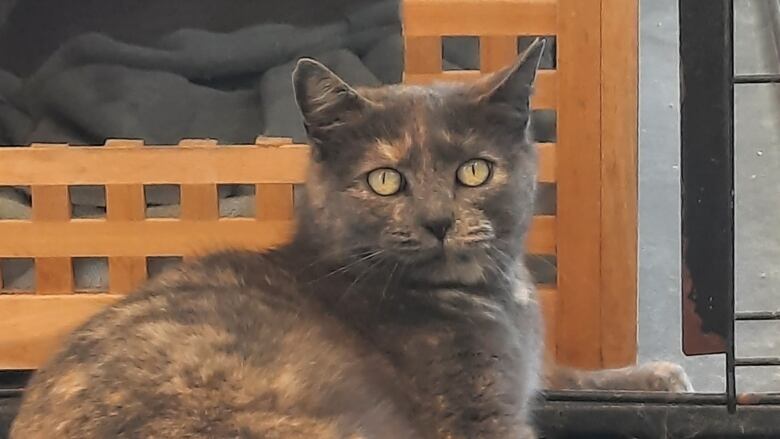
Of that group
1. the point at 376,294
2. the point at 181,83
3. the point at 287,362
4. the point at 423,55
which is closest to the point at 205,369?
the point at 287,362

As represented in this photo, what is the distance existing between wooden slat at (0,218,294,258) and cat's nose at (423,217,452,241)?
0.45 metres

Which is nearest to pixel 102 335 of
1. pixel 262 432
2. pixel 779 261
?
pixel 262 432

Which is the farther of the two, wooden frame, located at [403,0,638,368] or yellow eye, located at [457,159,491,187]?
wooden frame, located at [403,0,638,368]

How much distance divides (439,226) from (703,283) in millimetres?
386

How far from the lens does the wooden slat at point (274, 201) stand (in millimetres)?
1660

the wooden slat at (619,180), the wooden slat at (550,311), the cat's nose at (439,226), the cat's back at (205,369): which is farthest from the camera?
the wooden slat at (550,311)

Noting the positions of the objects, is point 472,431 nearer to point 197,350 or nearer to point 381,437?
point 381,437

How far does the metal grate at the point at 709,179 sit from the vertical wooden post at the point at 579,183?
25 cm

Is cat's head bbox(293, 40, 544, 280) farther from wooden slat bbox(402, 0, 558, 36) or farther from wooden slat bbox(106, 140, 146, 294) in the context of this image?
wooden slat bbox(106, 140, 146, 294)

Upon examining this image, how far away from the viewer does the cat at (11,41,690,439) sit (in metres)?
1.18

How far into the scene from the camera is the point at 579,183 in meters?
1.65

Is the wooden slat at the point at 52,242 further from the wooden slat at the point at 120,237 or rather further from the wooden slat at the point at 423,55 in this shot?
the wooden slat at the point at 423,55

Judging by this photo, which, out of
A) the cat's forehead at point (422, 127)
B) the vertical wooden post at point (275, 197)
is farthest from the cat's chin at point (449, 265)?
the vertical wooden post at point (275, 197)

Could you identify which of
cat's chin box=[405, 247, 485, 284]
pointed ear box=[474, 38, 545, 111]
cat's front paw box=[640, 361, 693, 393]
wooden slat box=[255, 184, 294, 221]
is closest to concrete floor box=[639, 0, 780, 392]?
cat's front paw box=[640, 361, 693, 393]
